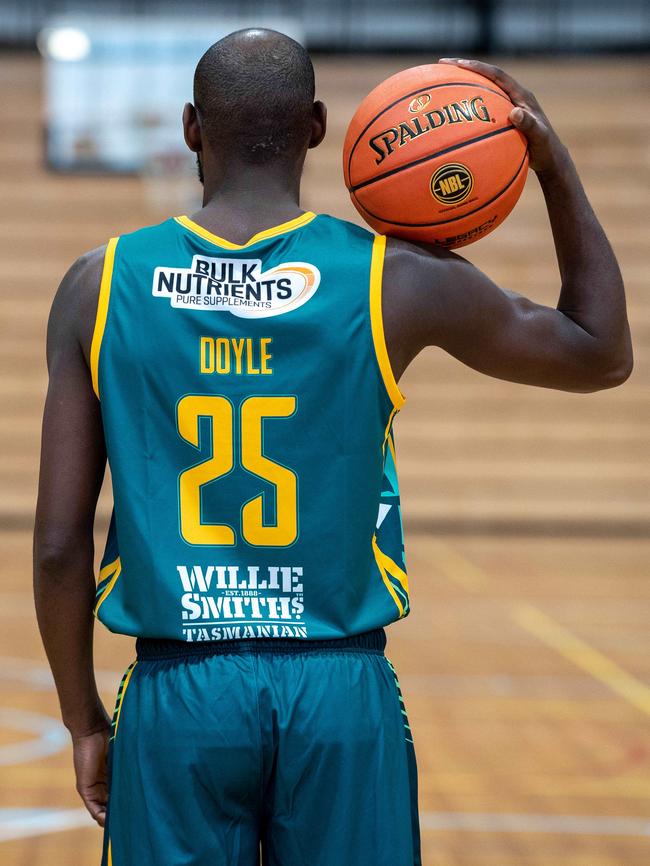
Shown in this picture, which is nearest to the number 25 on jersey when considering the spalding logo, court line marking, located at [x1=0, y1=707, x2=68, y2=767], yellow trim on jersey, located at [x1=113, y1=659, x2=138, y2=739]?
yellow trim on jersey, located at [x1=113, y1=659, x2=138, y2=739]

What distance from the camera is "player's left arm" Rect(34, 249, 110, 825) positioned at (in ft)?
5.52

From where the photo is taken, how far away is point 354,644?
1672 millimetres

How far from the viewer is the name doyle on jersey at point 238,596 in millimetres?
1637

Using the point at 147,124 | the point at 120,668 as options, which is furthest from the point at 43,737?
the point at 147,124

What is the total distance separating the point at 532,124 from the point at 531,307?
332mm

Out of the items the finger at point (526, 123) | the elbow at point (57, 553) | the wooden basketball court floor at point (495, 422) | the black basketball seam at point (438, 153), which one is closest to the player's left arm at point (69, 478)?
the elbow at point (57, 553)

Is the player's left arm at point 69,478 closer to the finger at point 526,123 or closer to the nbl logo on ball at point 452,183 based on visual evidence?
the nbl logo on ball at point 452,183

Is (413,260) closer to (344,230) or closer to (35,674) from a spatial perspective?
(344,230)

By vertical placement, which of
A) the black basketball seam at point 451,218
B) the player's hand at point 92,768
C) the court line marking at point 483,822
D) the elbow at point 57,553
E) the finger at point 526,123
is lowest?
the court line marking at point 483,822

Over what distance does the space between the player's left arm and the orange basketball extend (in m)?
0.46

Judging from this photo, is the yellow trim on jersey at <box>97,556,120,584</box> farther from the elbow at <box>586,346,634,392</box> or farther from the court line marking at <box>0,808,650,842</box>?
the court line marking at <box>0,808,650,842</box>

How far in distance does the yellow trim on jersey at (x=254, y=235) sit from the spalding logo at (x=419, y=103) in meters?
0.34

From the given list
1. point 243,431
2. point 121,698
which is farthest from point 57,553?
point 243,431

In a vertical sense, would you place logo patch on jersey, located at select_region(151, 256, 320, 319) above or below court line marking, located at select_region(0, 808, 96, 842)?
above
